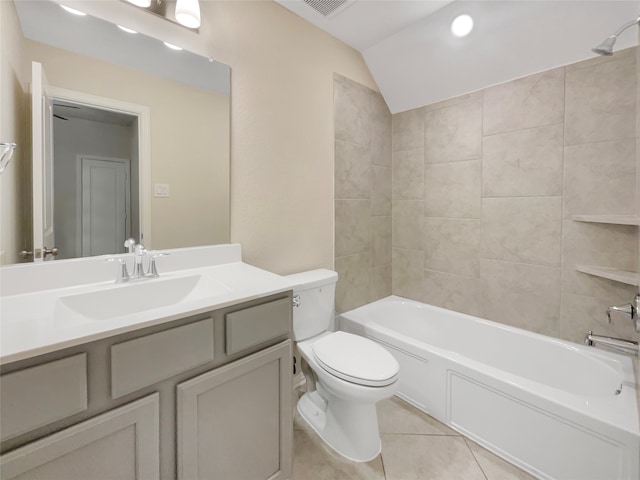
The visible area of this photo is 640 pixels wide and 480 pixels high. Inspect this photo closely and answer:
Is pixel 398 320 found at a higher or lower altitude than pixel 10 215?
lower

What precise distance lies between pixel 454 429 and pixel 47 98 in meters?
2.45

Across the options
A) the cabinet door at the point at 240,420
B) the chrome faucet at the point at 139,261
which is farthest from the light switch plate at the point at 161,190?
the cabinet door at the point at 240,420

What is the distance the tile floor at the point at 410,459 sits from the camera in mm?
1379

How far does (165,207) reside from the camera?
145 centimetres

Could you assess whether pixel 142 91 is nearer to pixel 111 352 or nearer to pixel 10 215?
pixel 10 215

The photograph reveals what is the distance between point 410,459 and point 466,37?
8.09 ft

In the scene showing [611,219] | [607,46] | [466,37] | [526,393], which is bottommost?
[526,393]

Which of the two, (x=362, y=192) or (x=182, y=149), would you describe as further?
(x=362, y=192)

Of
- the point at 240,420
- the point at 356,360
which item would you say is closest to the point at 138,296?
the point at 240,420

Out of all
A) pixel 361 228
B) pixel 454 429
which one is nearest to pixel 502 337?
pixel 454 429

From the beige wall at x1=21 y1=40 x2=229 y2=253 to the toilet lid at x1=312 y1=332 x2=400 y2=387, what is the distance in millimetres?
822

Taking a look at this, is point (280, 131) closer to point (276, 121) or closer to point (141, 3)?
point (276, 121)

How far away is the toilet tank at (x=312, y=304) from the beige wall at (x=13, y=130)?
1163 mm

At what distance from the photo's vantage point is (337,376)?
1.41 m
